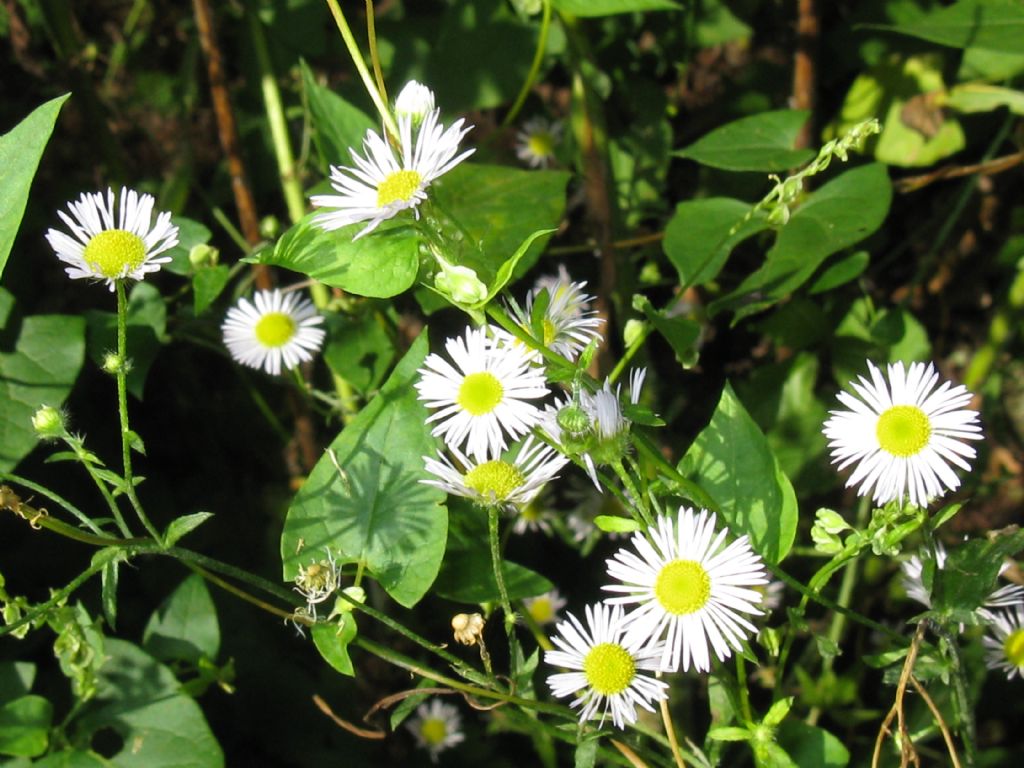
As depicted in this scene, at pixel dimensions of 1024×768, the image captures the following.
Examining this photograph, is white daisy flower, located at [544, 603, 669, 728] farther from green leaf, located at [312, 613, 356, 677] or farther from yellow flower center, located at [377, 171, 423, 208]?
yellow flower center, located at [377, 171, 423, 208]

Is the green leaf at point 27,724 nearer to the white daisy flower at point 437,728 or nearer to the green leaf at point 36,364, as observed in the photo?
the green leaf at point 36,364

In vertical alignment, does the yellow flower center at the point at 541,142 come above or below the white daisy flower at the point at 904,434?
above

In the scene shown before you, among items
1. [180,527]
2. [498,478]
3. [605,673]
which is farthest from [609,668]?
[180,527]

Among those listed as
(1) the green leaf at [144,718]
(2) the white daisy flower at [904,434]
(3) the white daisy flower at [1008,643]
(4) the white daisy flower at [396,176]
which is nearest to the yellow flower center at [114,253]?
(4) the white daisy flower at [396,176]

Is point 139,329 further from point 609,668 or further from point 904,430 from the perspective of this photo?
point 904,430

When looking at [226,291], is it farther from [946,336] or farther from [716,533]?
[946,336]

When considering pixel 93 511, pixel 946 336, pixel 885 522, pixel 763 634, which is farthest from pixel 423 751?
pixel 946 336
